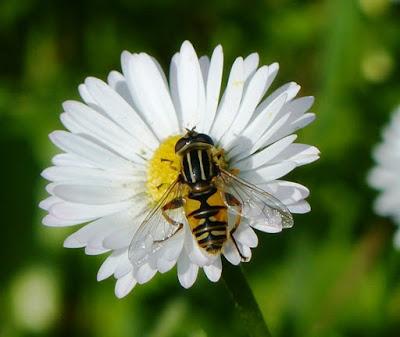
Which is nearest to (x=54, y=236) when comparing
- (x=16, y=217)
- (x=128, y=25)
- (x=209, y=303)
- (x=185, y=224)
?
(x=16, y=217)

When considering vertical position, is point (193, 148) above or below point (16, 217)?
below

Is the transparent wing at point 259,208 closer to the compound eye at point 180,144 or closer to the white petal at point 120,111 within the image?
the compound eye at point 180,144

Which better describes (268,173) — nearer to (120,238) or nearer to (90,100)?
(120,238)

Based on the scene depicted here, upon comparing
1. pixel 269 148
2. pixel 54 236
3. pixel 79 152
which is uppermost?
pixel 54 236

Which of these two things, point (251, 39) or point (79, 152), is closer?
point (79, 152)

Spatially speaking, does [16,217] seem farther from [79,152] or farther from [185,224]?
[185,224]

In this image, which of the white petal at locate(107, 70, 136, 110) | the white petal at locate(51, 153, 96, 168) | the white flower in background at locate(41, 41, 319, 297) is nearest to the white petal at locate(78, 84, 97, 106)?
the white flower in background at locate(41, 41, 319, 297)

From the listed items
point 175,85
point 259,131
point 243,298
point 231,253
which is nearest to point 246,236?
point 231,253

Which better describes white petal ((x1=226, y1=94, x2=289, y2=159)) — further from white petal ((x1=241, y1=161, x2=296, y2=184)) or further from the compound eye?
the compound eye
